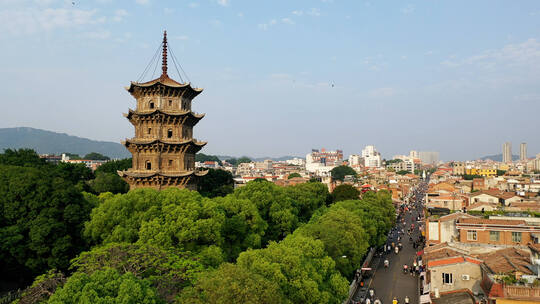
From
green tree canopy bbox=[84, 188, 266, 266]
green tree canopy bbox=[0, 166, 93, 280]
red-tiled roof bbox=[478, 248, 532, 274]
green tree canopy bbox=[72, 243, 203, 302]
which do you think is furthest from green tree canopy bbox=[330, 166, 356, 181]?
green tree canopy bbox=[72, 243, 203, 302]

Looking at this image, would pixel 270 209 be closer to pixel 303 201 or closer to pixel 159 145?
pixel 159 145

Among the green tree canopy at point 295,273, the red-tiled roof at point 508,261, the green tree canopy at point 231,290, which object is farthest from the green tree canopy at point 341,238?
the green tree canopy at point 231,290

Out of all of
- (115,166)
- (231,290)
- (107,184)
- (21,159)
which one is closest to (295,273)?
(231,290)

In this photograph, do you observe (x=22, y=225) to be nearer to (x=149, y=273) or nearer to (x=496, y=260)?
(x=149, y=273)

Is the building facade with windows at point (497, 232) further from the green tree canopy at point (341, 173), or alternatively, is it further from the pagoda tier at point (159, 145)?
the green tree canopy at point (341, 173)

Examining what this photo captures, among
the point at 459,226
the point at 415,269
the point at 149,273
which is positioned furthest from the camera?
the point at 415,269

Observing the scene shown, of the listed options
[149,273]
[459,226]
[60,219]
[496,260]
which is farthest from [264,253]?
[459,226]
